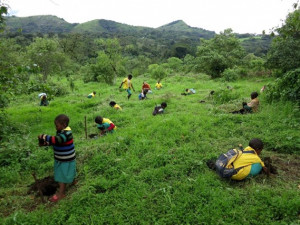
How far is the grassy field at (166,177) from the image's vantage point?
3094 mm

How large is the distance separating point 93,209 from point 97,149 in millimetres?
1780

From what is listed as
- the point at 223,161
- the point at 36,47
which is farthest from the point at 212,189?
the point at 36,47

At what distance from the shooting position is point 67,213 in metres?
3.21

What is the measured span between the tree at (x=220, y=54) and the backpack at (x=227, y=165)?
17357mm

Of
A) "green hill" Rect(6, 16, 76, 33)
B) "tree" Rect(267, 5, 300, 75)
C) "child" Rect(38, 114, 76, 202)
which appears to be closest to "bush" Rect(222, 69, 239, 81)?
"tree" Rect(267, 5, 300, 75)

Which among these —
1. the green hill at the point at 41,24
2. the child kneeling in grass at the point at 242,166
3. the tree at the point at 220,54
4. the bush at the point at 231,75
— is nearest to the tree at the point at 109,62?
the tree at the point at 220,54

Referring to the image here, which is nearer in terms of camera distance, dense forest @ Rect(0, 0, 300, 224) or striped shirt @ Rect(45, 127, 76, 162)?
dense forest @ Rect(0, 0, 300, 224)

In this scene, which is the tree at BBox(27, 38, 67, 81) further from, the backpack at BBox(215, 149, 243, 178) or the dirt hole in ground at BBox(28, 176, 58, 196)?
the backpack at BBox(215, 149, 243, 178)

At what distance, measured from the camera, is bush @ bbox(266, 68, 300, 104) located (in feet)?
21.9

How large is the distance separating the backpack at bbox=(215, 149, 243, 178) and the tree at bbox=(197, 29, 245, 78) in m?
17.4

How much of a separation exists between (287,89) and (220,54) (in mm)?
14921

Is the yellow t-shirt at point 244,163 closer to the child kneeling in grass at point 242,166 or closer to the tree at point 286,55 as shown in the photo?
the child kneeling in grass at point 242,166

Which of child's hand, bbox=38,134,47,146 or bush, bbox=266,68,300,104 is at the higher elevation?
bush, bbox=266,68,300,104

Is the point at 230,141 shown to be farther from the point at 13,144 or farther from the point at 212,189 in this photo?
the point at 13,144
